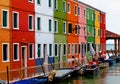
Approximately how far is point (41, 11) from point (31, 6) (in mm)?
2922

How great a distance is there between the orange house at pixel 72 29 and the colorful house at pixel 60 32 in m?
1.90

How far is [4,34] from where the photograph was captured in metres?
34.5

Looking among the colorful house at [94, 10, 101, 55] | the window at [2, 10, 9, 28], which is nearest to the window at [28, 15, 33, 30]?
the window at [2, 10, 9, 28]

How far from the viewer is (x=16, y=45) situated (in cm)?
3688

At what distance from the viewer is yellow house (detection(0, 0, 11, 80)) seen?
1336 inches

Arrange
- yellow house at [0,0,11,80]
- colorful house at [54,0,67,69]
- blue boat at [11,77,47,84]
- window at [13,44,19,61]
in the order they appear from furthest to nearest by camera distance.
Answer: colorful house at [54,0,67,69]
window at [13,44,19,61]
yellow house at [0,0,11,80]
blue boat at [11,77,47,84]

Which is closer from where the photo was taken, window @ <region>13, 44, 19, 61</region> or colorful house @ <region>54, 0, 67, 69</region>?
window @ <region>13, 44, 19, 61</region>

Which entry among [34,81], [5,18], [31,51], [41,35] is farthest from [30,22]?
[34,81]

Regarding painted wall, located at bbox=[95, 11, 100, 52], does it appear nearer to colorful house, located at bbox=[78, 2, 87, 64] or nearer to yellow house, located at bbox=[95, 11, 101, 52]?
yellow house, located at bbox=[95, 11, 101, 52]

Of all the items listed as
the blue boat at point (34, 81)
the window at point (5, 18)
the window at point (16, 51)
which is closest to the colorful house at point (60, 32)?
the window at point (16, 51)

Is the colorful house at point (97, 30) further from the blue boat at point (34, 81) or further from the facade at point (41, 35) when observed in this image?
the blue boat at point (34, 81)

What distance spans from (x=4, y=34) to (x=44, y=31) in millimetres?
10287

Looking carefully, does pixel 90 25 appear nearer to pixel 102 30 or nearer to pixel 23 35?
pixel 102 30

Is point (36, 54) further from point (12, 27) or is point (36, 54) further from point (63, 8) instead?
point (63, 8)
